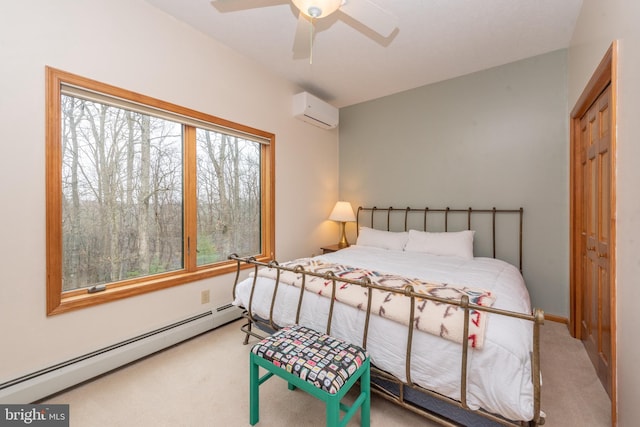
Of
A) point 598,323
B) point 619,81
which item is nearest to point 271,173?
point 619,81

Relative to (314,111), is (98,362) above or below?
below

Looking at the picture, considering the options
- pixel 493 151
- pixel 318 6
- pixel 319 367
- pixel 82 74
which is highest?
pixel 318 6

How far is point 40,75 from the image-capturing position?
1696 mm

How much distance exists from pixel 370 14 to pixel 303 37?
0.87m

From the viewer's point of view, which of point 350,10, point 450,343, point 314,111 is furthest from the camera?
point 314,111

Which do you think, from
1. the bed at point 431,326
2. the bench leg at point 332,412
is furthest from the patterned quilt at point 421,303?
the bench leg at point 332,412

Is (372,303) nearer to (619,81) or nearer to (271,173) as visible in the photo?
(619,81)

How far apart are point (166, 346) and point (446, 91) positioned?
3.99 m

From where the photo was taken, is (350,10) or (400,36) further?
(400,36)

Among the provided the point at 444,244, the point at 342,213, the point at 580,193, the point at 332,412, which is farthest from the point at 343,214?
the point at 332,412

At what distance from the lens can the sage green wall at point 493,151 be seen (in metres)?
2.79

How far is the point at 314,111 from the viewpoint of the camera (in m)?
3.57

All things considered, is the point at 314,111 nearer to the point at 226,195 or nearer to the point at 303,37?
the point at 303,37

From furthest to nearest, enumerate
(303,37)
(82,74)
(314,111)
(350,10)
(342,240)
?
Answer: (342,240) < (314,111) < (303,37) < (82,74) < (350,10)
